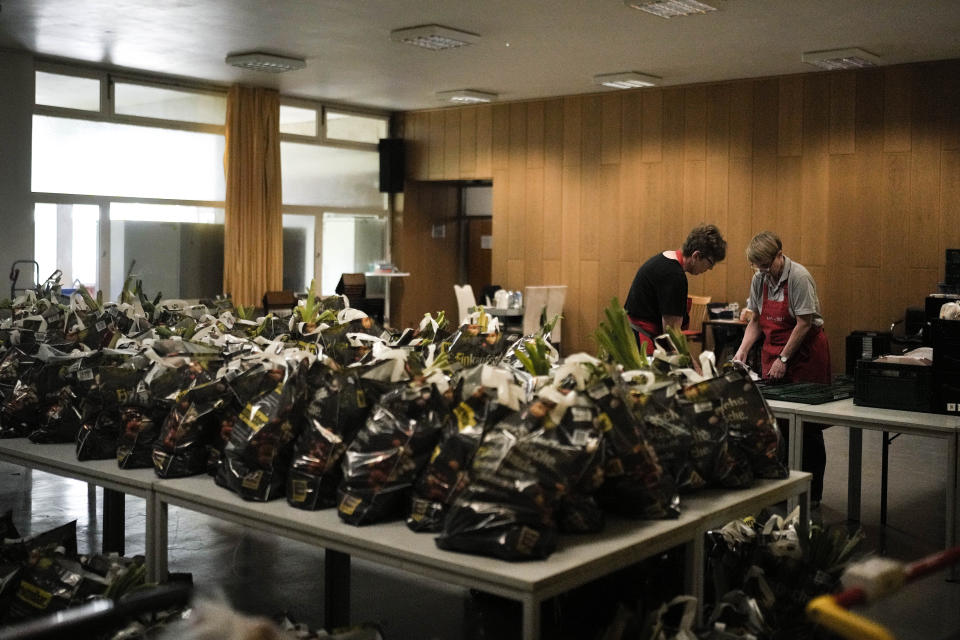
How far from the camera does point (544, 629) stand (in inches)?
123

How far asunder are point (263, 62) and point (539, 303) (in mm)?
4014

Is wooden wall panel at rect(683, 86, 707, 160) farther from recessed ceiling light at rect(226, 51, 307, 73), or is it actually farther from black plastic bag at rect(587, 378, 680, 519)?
black plastic bag at rect(587, 378, 680, 519)

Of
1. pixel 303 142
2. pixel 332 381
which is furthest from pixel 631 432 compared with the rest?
pixel 303 142

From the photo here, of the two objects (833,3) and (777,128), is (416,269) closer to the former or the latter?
(777,128)

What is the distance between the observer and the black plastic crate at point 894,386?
13.6 ft

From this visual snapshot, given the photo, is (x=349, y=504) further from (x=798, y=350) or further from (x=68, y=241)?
(x=68, y=241)

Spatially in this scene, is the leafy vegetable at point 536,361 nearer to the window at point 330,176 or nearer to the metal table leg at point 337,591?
the metal table leg at point 337,591

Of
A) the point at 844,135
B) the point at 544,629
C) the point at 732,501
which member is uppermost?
the point at 844,135

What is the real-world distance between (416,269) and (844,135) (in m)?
A: 6.22

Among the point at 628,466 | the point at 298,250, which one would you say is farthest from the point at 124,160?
the point at 628,466

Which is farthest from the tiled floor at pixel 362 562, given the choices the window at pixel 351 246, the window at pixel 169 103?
the window at pixel 351 246

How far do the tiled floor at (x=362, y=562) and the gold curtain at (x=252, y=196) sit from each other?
5834 mm

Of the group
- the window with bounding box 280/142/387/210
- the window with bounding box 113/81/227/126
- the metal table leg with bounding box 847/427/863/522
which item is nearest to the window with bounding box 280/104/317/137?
the window with bounding box 280/142/387/210

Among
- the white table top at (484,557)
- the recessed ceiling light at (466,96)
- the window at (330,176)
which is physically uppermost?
the recessed ceiling light at (466,96)
